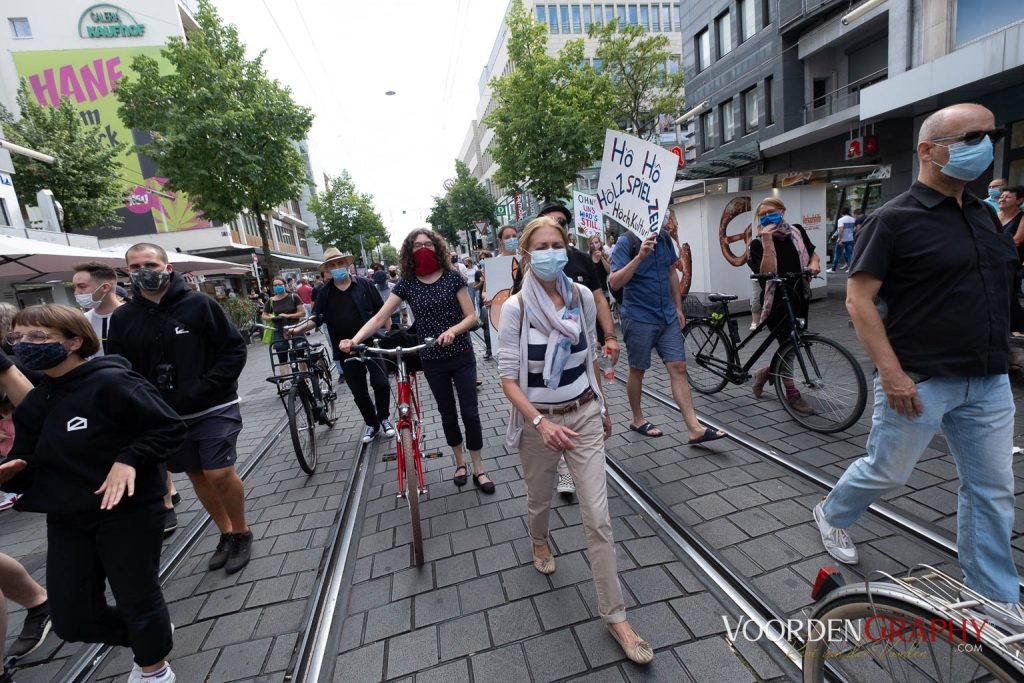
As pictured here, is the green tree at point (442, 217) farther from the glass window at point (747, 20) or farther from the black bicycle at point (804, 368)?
the black bicycle at point (804, 368)

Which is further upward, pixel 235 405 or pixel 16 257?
pixel 16 257

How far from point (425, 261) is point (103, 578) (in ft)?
8.40

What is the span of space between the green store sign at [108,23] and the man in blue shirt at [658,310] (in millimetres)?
44507

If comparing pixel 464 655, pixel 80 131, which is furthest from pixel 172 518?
pixel 80 131

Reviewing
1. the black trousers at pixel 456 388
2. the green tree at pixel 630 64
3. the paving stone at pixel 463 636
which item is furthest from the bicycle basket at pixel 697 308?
the green tree at pixel 630 64

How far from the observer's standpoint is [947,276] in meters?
2.02

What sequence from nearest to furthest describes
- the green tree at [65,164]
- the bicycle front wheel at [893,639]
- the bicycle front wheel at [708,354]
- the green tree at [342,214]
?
the bicycle front wheel at [893,639], the bicycle front wheel at [708,354], the green tree at [65,164], the green tree at [342,214]

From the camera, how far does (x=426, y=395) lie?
7.21 metres

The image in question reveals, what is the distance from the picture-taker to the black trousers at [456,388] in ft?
12.3

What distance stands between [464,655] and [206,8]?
2440 cm

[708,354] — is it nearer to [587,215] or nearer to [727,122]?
[587,215]

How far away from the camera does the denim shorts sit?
4.20 m

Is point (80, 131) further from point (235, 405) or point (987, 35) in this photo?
point (987, 35)

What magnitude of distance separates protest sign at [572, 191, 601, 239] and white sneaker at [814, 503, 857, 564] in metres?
7.32
